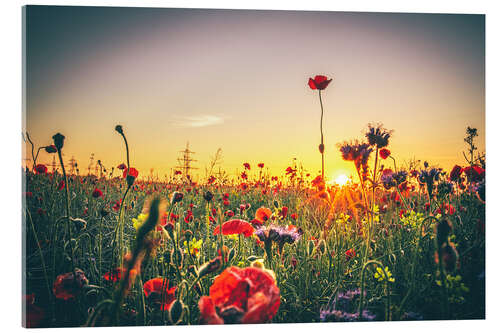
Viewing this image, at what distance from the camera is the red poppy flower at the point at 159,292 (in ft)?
5.74

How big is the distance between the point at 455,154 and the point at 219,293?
5.86 feet

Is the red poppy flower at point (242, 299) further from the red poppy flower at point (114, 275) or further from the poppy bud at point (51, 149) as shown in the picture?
the poppy bud at point (51, 149)

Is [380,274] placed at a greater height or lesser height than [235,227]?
lesser

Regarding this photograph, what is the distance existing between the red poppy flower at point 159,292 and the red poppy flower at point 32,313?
62cm

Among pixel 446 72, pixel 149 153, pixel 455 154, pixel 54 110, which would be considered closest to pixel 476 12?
pixel 446 72

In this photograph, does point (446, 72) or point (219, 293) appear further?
point (446, 72)

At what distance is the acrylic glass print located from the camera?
1974 mm

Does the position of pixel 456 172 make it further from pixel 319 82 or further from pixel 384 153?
pixel 319 82

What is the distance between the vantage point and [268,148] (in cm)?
223

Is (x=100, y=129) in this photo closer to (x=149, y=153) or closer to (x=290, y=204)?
(x=149, y=153)

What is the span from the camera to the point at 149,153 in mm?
2111

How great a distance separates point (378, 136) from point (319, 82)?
489 mm

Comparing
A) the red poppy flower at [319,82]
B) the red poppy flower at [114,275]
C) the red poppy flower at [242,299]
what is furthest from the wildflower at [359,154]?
the red poppy flower at [114,275]
